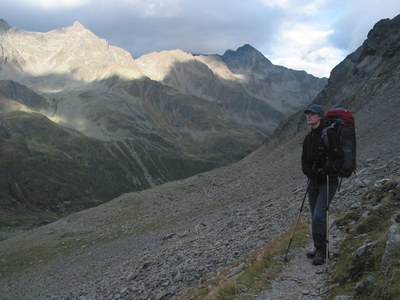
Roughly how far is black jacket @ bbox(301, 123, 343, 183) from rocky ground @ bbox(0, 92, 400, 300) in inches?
98.7

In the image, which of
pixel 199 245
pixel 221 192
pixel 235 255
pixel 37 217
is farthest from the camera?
pixel 37 217

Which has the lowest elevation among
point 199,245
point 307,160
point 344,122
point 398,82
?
point 199,245

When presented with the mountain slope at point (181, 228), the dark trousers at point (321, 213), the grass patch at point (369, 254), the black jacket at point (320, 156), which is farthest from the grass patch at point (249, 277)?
the black jacket at point (320, 156)

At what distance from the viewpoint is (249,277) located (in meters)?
12.2

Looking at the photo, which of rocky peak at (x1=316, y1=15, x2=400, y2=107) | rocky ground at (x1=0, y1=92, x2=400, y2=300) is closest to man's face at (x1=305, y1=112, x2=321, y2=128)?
rocky ground at (x1=0, y1=92, x2=400, y2=300)

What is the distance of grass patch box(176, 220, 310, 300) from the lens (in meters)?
11.5

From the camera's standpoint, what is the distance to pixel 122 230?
52.7 meters

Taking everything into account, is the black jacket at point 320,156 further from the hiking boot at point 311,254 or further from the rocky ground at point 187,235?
Result: the rocky ground at point 187,235

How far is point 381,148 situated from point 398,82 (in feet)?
93.5

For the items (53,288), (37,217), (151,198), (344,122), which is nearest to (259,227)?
(344,122)

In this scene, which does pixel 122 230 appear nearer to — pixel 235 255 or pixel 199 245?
pixel 199 245

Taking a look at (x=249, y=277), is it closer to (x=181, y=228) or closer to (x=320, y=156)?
(x=320, y=156)

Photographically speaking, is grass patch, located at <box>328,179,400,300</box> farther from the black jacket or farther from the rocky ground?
the black jacket

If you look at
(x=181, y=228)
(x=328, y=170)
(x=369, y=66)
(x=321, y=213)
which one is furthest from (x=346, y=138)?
(x=369, y=66)
